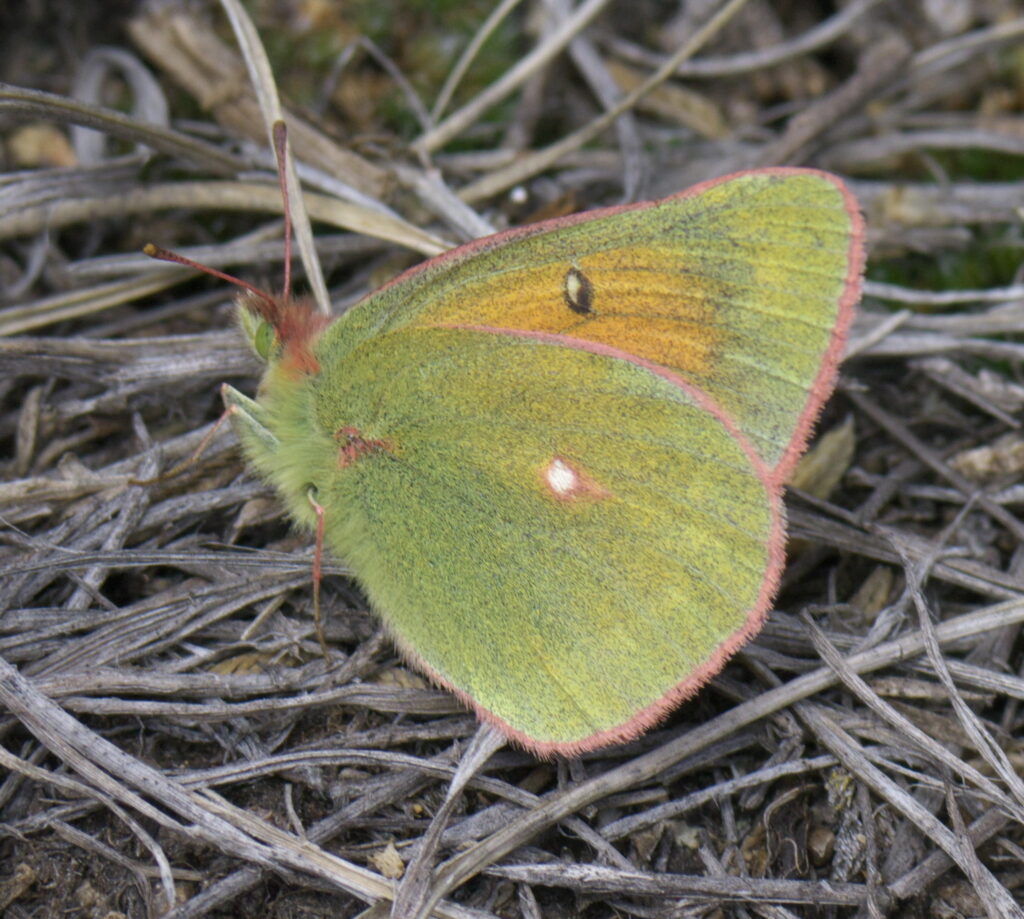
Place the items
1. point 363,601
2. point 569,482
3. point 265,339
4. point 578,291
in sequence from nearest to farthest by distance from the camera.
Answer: point 569,482
point 578,291
point 265,339
point 363,601

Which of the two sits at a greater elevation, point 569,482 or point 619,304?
point 619,304

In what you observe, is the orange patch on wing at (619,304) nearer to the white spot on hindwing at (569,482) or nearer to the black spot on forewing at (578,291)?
the black spot on forewing at (578,291)

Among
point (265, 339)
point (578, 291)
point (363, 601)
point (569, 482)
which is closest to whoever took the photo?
point (569, 482)

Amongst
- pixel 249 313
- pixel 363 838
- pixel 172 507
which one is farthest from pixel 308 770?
pixel 249 313

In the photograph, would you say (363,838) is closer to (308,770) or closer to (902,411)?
(308,770)

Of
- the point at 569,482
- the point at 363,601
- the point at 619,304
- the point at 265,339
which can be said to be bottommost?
the point at 363,601

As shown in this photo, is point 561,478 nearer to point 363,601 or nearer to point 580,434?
point 580,434

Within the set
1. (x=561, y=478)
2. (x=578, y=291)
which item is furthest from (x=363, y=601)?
(x=578, y=291)
